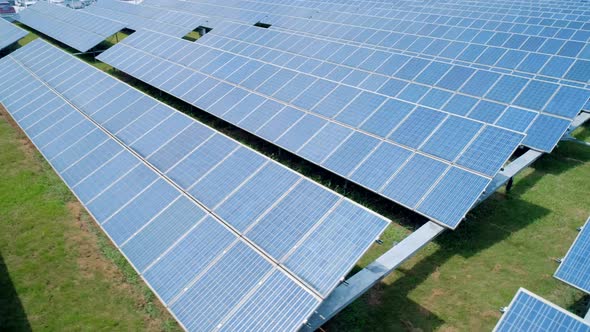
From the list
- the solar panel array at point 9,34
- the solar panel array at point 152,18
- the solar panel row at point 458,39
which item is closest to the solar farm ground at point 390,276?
the solar panel row at point 458,39

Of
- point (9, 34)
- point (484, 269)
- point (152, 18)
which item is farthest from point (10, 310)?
point (152, 18)

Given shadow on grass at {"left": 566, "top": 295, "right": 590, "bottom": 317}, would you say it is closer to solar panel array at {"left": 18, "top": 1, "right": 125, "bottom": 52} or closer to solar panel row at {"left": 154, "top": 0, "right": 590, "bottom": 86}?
solar panel row at {"left": 154, "top": 0, "right": 590, "bottom": 86}

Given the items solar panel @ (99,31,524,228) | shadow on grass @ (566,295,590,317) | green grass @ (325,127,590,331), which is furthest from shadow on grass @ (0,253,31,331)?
shadow on grass @ (566,295,590,317)

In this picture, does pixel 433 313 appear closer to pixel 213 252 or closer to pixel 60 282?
pixel 213 252

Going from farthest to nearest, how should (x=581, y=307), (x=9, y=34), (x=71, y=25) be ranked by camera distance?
(x=71, y=25) < (x=9, y=34) < (x=581, y=307)

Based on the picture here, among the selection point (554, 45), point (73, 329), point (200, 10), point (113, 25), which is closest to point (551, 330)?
point (73, 329)

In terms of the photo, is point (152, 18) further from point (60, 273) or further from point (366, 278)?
point (366, 278)

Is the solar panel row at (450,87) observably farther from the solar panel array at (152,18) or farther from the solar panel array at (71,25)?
the solar panel array at (71,25)
